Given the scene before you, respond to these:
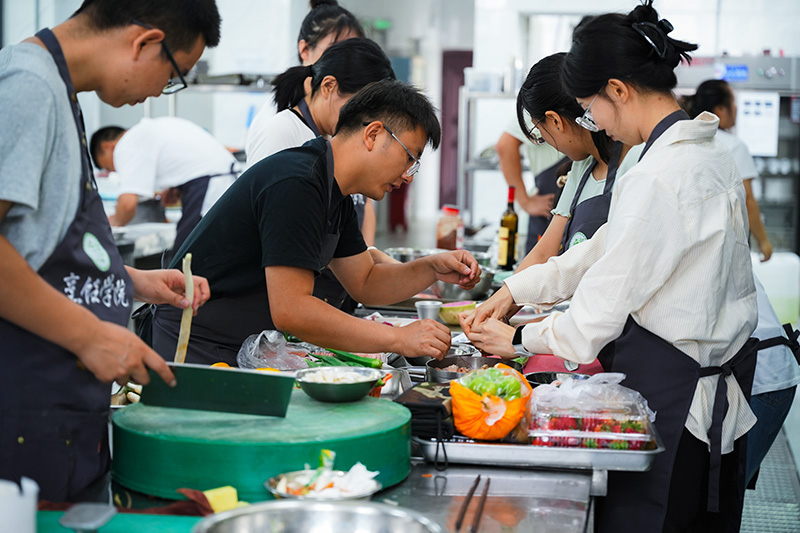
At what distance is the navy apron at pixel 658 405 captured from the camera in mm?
1854

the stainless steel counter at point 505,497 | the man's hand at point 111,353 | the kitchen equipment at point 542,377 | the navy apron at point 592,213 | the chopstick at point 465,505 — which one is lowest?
the stainless steel counter at point 505,497

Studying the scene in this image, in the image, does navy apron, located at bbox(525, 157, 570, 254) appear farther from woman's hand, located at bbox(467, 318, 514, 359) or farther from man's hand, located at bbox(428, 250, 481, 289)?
woman's hand, located at bbox(467, 318, 514, 359)

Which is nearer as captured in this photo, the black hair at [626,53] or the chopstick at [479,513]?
the chopstick at [479,513]

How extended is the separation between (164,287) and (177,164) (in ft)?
10.7

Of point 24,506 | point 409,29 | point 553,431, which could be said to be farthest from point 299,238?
point 409,29

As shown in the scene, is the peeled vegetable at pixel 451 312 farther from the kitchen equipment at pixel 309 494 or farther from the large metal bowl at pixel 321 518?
the large metal bowl at pixel 321 518

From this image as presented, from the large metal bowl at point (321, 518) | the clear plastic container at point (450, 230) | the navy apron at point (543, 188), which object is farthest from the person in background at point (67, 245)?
the navy apron at point (543, 188)

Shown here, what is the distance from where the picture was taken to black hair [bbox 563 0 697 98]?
6.26ft

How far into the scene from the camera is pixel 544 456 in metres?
1.61

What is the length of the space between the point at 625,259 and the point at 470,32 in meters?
14.1

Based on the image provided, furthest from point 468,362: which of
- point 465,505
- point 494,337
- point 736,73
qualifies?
point 736,73

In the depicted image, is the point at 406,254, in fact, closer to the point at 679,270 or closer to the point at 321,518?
the point at 679,270

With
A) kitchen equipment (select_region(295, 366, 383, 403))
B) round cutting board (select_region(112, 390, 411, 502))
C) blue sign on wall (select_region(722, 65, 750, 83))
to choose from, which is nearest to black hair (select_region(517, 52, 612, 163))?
kitchen equipment (select_region(295, 366, 383, 403))

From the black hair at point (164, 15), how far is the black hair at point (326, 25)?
84.4 inches
